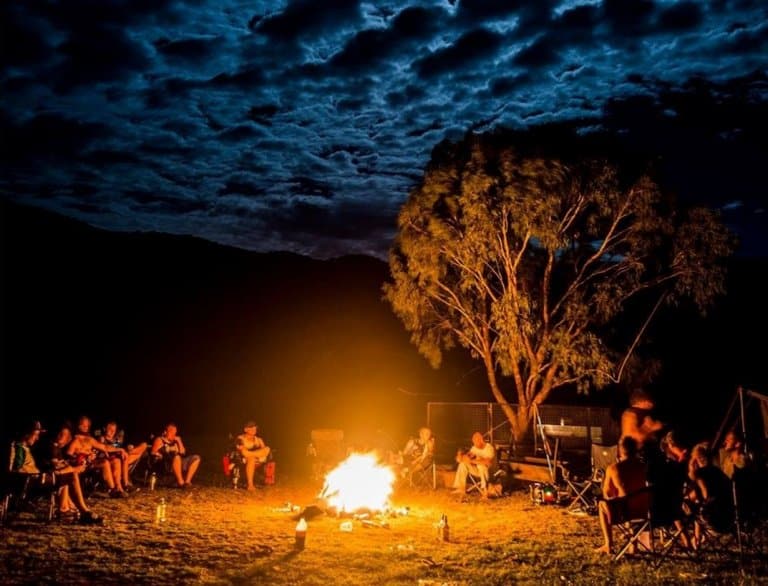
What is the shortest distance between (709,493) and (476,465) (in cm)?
522

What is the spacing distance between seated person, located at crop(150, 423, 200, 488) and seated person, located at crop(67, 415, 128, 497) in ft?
2.34

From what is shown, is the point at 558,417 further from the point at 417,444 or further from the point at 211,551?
→ the point at 211,551

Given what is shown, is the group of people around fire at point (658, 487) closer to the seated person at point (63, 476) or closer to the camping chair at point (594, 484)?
the camping chair at point (594, 484)

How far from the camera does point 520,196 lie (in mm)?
15312

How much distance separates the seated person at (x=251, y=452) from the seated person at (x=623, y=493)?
703cm

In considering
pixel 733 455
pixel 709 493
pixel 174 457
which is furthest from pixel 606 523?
pixel 174 457

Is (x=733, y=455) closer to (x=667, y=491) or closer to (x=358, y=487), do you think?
(x=667, y=491)

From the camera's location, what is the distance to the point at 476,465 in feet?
39.9

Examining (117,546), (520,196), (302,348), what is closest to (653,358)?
(520,196)

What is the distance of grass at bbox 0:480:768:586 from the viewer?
632cm

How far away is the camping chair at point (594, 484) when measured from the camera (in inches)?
403

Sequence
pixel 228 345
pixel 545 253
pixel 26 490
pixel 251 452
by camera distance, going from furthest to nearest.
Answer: pixel 228 345 < pixel 545 253 < pixel 251 452 < pixel 26 490

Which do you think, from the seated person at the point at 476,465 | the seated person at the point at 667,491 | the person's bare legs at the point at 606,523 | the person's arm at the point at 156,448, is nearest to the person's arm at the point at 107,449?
the person's arm at the point at 156,448

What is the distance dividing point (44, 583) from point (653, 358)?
15200 millimetres
